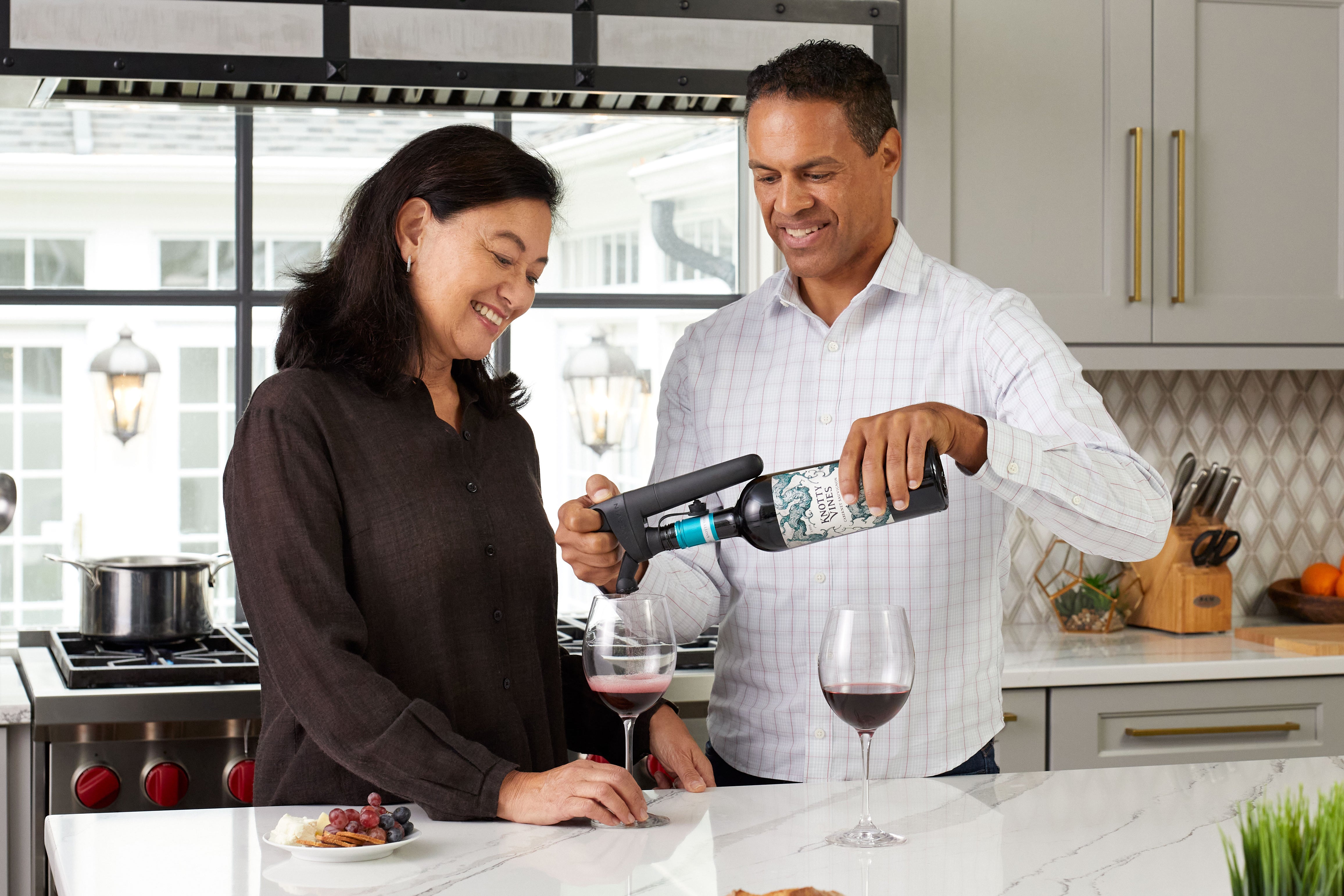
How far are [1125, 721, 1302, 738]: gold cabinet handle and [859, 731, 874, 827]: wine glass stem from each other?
153 cm

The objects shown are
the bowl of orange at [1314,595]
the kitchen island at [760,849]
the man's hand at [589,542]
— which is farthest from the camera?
the bowl of orange at [1314,595]

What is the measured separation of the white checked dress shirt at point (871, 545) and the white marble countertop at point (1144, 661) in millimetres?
843

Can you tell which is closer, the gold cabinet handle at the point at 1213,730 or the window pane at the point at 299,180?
the gold cabinet handle at the point at 1213,730

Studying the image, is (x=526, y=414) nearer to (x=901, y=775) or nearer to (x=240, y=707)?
(x=240, y=707)

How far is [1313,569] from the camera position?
129 inches

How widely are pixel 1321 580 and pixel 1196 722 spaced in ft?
2.66

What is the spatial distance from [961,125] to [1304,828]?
2231 mm

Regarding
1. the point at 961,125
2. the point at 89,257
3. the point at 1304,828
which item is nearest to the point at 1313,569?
Answer: the point at 961,125

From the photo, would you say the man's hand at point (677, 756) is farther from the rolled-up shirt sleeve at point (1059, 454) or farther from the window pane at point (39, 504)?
the window pane at point (39, 504)

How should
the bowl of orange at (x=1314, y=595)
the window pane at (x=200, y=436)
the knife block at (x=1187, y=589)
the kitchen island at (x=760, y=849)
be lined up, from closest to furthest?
the kitchen island at (x=760, y=849)
the knife block at (x=1187, y=589)
the bowl of orange at (x=1314, y=595)
the window pane at (x=200, y=436)

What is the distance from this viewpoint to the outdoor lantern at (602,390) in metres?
3.64

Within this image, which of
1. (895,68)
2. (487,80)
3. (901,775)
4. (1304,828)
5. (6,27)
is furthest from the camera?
(895,68)

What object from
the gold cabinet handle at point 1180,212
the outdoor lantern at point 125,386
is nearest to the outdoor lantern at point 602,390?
the outdoor lantern at point 125,386

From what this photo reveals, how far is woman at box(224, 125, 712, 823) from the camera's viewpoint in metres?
1.33
